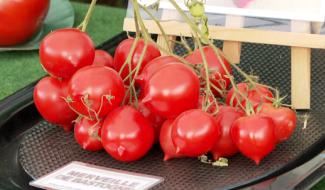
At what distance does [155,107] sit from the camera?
49.1 inches

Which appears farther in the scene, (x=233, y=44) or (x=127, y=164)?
(x=233, y=44)

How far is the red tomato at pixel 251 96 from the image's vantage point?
1279 mm

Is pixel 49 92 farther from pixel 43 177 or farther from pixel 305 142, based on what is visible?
pixel 305 142

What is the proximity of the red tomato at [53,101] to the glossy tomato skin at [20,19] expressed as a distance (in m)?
0.87

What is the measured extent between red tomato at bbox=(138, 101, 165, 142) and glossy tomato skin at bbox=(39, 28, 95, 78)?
132 mm

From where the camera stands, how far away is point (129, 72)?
1307mm

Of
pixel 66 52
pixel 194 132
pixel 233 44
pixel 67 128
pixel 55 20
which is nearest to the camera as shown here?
pixel 194 132

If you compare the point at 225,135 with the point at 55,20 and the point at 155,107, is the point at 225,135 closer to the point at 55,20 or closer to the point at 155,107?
the point at 155,107

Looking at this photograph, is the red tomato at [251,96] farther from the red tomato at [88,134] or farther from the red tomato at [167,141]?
the red tomato at [88,134]

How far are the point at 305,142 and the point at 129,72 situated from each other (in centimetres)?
33

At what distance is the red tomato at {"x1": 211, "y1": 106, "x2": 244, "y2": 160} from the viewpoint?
1.26 m

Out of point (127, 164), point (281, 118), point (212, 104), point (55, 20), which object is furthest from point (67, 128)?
point (55, 20)

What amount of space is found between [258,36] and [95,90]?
42 cm

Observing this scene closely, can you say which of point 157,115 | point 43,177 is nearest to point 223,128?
point 157,115
